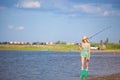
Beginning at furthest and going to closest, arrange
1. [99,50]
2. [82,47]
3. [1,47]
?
[1,47]
[99,50]
[82,47]

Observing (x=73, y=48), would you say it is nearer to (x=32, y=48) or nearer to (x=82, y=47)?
(x=32, y=48)

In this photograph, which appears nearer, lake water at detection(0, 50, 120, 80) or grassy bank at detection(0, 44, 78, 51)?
lake water at detection(0, 50, 120, 80)

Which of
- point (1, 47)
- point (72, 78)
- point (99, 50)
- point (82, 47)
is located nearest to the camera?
point (82, 47)

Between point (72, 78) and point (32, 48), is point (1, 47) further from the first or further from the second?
point (72, 78)

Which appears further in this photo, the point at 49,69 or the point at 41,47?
the point at 41,47


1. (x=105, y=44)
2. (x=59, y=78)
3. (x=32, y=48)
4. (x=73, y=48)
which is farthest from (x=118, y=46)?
(x=59, y=78)

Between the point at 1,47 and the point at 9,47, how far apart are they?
3959 millimetres

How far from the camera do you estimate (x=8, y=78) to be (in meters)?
19.3

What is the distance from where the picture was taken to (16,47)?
459 ft

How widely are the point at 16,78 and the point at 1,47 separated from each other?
116 m

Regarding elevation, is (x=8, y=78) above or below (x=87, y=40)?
below

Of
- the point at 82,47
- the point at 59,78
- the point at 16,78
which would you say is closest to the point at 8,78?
the point at 16,78

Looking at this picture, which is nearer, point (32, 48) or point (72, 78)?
point (72, 78)

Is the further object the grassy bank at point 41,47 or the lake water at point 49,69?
the grassy bank at point 41,47
